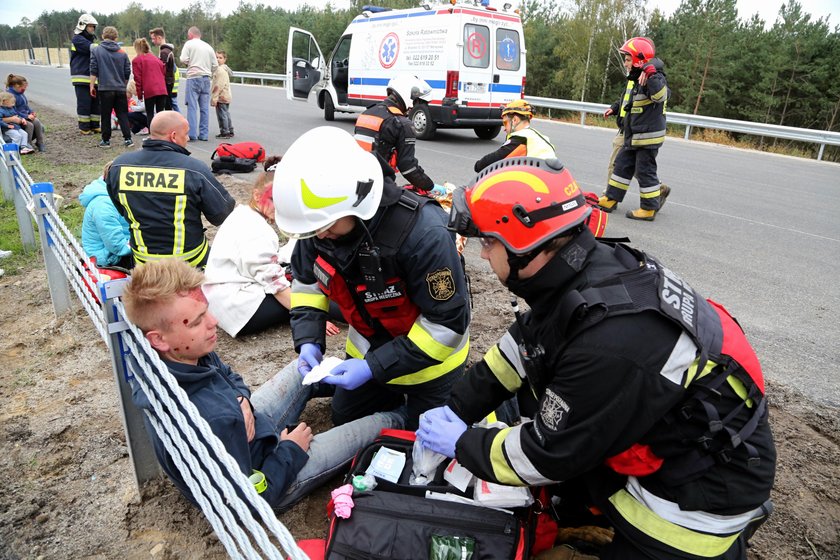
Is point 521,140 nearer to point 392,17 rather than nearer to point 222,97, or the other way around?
point 222,97

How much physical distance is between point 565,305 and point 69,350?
3.71 meters

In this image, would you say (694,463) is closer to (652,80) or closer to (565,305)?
(565,305)

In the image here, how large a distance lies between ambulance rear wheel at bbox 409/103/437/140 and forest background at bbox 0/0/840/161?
42.8 ft

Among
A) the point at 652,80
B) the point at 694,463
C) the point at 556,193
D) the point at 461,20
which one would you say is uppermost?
the point at 461,20

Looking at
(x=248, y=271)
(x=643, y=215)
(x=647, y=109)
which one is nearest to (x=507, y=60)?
(x=647, y=109)

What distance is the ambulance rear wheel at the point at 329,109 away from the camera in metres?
15.0

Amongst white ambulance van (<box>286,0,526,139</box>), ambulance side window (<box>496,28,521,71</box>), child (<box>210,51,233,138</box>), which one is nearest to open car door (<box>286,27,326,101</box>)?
white ambulance van (<box>286,0,526,139</box>)

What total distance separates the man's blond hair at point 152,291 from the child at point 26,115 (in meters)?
10.8

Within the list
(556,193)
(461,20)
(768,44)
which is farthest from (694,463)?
(768,44)

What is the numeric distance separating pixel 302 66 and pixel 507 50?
6.31m

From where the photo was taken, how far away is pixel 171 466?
2.30m

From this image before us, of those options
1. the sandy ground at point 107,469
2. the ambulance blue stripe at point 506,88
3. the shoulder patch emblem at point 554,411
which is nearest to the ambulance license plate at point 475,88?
the ambulance blue stripe at point 506,88

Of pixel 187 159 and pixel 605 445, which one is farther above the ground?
pixel 187 159

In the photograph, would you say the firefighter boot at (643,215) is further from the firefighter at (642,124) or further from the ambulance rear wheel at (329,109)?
the ambulance rear wheel at (329,109)
